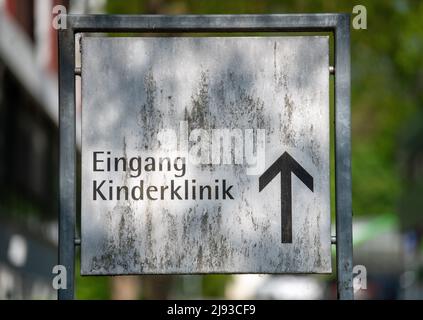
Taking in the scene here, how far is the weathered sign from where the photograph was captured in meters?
6.68

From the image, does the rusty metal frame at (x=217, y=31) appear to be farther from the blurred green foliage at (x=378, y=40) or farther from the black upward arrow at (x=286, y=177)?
the blurred green foliage at (x=378, y=40)

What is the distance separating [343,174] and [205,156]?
70cm

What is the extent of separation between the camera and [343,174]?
21.8 feet

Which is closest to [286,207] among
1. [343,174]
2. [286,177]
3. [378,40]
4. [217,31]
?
[286,177]

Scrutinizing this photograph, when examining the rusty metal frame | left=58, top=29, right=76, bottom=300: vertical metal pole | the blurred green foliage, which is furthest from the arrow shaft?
the blurred green foliage

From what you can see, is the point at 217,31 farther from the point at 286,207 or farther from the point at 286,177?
the point at 286,207

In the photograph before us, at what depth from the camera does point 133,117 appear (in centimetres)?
670

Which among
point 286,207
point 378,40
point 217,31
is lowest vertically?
point 286,207

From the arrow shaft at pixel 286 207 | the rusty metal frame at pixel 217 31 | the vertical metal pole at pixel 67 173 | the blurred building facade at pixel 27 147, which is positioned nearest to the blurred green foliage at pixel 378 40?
the blurred building facade at pixel 27 147

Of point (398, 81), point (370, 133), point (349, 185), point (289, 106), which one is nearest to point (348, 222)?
point (349, 185)

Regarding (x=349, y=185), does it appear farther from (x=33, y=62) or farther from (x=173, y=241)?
(x=33, y=62)
